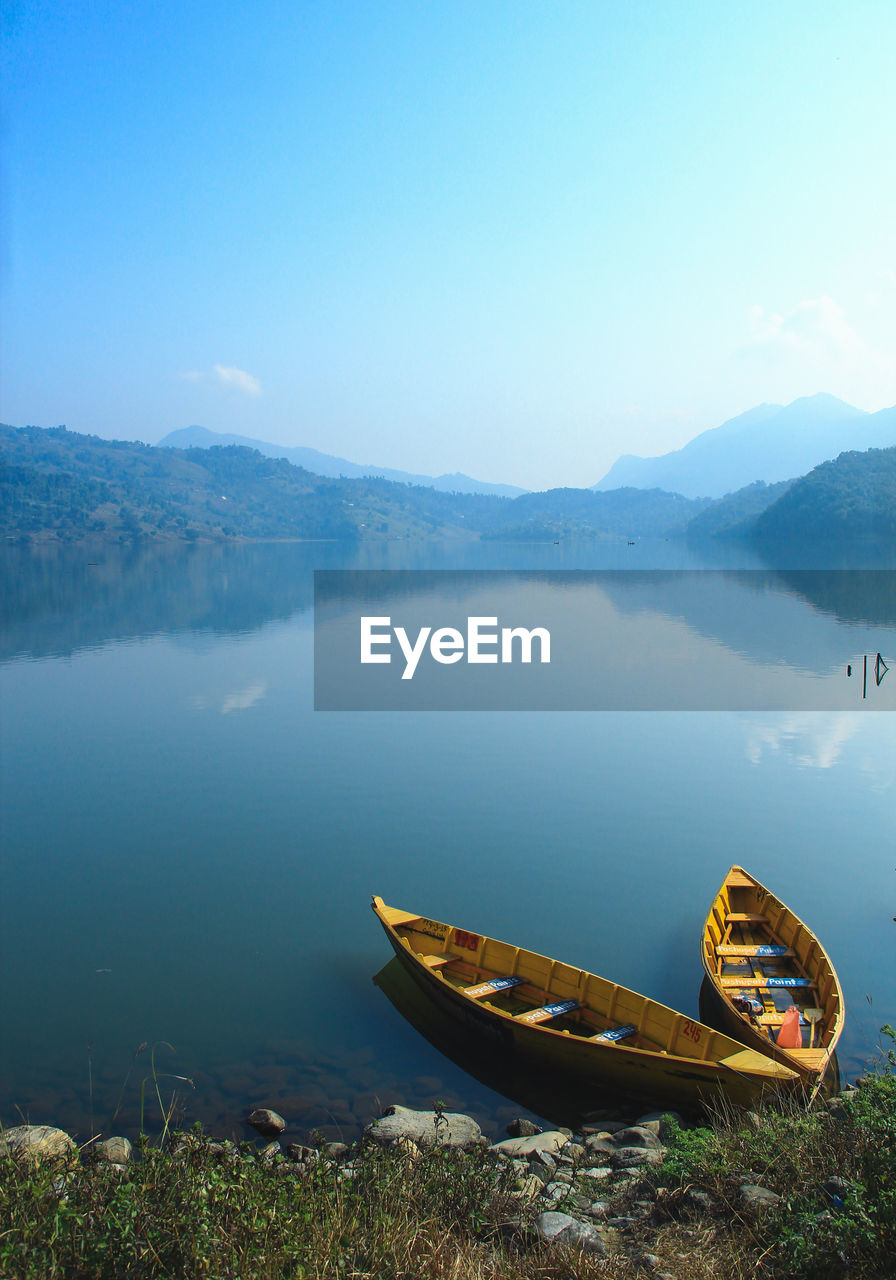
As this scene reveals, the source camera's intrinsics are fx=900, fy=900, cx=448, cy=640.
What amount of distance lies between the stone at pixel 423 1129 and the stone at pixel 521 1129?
0.39 m

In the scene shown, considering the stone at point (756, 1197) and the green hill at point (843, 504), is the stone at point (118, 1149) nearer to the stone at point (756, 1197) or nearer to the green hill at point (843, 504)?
the stone at point (756, 1197)

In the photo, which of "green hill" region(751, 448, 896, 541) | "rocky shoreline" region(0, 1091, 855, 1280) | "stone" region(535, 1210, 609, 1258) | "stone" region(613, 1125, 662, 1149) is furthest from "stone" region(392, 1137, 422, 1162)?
"green hill" region(751, 448, 896, 541)

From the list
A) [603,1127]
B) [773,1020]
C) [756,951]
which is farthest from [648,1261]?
[756,951]

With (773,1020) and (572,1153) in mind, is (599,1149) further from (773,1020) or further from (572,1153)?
(773,1020)

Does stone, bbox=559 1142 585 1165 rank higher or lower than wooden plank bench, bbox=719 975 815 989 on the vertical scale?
lower

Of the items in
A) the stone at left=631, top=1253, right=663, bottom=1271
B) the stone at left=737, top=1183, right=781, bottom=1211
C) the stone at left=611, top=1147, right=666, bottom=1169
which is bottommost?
the stone at left=611, top=1147, right=666, bottom=1169

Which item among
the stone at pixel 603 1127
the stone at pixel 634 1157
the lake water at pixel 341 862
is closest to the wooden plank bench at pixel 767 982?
the lake water at pixel 341 862

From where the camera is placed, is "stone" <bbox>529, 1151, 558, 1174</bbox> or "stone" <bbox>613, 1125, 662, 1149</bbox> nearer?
"stone" <bbox>529, 1151, 558, 1174</bbox>

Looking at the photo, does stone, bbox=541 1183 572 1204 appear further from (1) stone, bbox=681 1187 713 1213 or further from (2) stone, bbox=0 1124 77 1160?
(2) stone, bbox=0 1124 77 1160

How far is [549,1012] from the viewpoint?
11.7 meters

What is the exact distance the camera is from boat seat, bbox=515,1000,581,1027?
457 inches

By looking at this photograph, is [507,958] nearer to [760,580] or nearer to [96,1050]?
[96,1050]

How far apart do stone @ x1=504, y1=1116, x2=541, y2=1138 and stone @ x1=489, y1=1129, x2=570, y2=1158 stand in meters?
0.11

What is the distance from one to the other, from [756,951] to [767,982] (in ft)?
3.30
